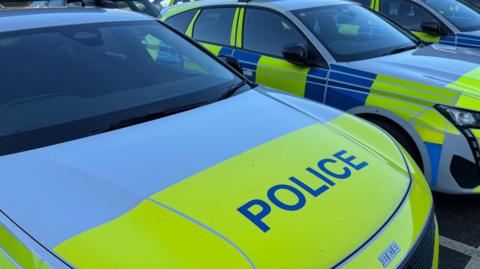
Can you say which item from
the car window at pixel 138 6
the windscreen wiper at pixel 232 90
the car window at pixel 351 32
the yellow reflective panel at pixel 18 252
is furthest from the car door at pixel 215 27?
the yellow reflective panel at pixel 18 252

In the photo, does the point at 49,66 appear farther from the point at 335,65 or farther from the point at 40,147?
the point at 335,65

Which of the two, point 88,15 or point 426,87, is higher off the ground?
point 88,15

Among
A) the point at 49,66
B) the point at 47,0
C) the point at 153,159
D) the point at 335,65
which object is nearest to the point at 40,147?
the point at 153,159

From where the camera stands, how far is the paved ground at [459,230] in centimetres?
259

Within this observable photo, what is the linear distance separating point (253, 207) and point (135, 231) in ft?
1.25

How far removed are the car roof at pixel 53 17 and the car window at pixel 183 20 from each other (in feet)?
6.10

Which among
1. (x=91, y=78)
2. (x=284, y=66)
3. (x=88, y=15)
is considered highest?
(x=88, y=15)

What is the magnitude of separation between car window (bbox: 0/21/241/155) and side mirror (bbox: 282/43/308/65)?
979 mm

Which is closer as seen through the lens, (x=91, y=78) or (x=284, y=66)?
(x=91, y=78)

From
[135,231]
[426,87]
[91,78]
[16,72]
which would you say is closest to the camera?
[135,231]

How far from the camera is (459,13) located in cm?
568

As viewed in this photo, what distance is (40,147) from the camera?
1740mm

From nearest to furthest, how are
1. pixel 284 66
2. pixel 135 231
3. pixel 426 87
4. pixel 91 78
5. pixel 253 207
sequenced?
pixel 135 231, pixel 253 207, pixel 91 78, pixel 426 87, pixel 284 66

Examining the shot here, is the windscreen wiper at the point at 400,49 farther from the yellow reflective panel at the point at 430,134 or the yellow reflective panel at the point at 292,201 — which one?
the yellow reflective panel at the point at 292,201
